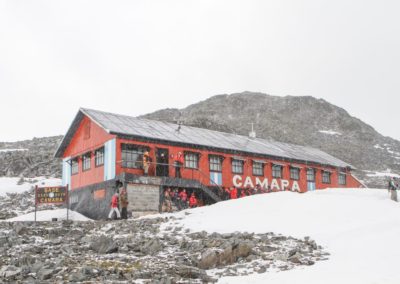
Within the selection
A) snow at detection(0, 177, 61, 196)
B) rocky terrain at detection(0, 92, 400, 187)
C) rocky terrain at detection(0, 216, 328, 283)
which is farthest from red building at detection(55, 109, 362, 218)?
rocky terrain at detection(0, 92, 400, 187)

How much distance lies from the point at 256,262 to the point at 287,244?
7.97ft

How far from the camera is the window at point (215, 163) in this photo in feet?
112

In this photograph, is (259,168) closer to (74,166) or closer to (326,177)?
(326,177)

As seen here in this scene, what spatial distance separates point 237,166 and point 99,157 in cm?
1035

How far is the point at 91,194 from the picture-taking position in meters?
31.1

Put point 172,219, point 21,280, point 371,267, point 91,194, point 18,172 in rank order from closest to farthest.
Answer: point 21,280
point 371,267
point 172,219
point 91,194
point 18,172

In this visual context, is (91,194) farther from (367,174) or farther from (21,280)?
(367,174)

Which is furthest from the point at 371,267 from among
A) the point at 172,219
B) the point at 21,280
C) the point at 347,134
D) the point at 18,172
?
the point at 347,134

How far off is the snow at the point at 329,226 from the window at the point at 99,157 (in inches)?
386

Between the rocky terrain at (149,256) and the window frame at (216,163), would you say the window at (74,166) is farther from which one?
the rocky terrain at (149,256)

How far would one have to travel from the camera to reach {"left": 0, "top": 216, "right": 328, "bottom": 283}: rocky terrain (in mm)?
12477

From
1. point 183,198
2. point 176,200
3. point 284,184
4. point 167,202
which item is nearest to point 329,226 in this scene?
point 167,202

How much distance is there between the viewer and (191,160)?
33000mm

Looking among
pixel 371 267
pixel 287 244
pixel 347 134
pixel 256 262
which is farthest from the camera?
pixel 347 134
